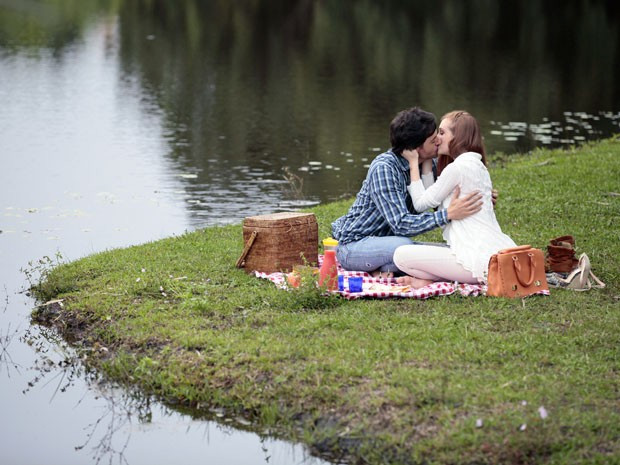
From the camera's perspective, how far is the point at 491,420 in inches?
198

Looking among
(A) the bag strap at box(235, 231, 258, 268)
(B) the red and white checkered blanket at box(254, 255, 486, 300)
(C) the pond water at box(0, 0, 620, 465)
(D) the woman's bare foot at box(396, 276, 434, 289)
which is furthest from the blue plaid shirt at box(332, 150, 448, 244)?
(C) the pond water at box(0, 0, 620, 465)

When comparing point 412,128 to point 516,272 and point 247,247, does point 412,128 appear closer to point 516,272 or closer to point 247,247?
point 516,272

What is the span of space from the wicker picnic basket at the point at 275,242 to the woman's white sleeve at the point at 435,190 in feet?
2.97

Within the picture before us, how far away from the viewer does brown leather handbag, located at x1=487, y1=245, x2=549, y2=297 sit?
690cm

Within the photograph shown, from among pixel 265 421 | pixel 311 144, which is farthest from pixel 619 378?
pixel 311 144

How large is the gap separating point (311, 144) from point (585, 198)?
6.34 metres

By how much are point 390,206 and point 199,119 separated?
1102cm

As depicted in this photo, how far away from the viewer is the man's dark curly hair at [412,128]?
727 centimetres

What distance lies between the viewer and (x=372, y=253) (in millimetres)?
7605

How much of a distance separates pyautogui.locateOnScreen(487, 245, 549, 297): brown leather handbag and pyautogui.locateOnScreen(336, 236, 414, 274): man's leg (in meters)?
0.78

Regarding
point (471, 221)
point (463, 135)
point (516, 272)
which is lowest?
point (516, 272)

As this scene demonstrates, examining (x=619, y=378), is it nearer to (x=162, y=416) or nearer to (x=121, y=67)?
(x=162, y=416)

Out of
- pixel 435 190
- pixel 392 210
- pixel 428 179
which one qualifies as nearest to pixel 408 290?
pixel 392 210

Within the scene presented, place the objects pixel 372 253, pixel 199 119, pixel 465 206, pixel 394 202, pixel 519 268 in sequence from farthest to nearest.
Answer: pixel 199 119
pixel 372 253
pixel 394 202
pixel 465 206
pixel 519 268
